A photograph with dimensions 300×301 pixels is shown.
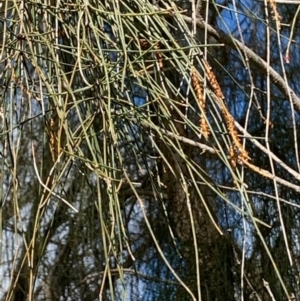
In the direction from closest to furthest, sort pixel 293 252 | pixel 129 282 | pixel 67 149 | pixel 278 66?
pixel 67 149, pixel 293 252, pixel 278 66, pixel 129 282

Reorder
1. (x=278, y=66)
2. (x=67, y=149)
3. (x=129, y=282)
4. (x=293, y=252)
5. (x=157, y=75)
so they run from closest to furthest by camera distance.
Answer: (x=67, y=149)
(x=157, y=75)
(x=293, y=252)
(x=278, y=66)
(x=129, y=282)

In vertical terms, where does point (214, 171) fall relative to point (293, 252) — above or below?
above

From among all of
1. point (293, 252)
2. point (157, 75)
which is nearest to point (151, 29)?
point (157, 75)

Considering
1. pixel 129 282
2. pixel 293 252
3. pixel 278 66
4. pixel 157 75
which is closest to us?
pixel 157 75

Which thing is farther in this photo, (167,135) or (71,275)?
(71,275)

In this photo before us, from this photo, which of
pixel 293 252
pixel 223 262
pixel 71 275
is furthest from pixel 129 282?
pixel 293 252

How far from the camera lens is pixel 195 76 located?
0.62m

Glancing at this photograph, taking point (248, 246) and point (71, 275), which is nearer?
point (248, 246)

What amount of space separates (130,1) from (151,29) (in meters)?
0.07

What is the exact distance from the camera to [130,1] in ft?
2.37

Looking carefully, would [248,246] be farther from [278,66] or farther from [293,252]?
[278,66]

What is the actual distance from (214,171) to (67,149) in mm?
683

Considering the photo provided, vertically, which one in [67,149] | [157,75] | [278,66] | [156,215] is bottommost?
[67,149]

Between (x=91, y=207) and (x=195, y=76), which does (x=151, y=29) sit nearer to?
(x=195, y=76)
